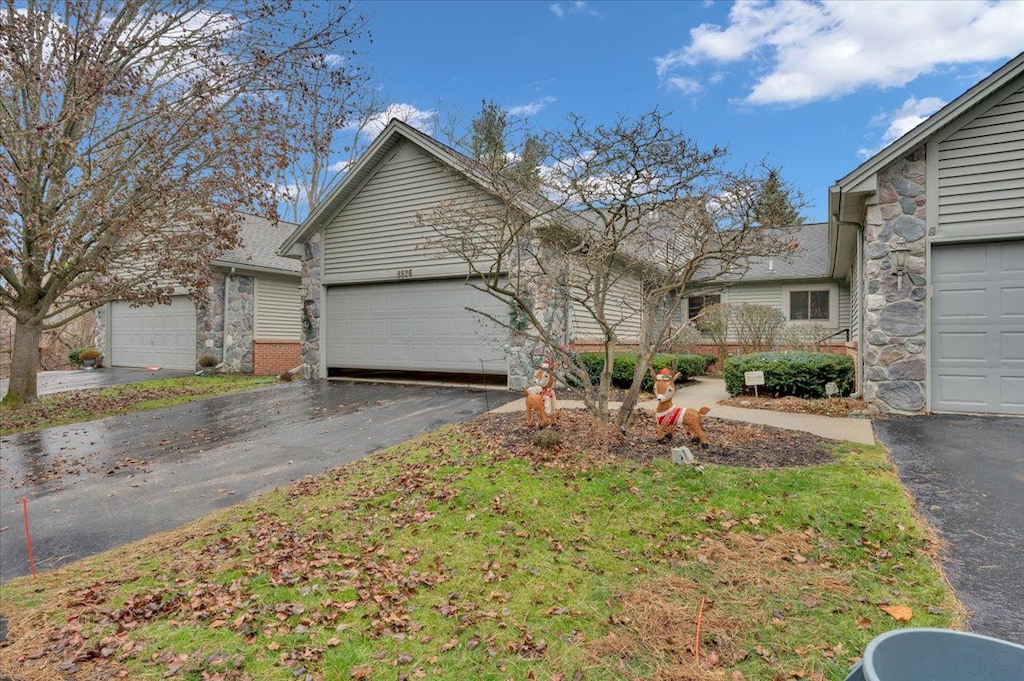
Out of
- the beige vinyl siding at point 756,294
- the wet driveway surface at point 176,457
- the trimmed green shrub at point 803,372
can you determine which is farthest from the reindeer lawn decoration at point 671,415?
the beige vinyl siding at point 756,294

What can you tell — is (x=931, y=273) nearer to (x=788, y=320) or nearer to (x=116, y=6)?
(x=788, y=320)

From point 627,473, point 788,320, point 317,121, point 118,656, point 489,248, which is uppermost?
point 317,121

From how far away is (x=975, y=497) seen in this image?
185 inches

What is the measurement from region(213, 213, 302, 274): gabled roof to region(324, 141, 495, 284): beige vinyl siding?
2717mm

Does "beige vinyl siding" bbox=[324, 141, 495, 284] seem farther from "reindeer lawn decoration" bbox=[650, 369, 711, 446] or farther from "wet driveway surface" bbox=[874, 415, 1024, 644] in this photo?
"wet driveway surface" bbox=[874, 415, 1024, 644]

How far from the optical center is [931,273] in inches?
323

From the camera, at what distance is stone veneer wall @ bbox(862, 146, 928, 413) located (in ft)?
27.0

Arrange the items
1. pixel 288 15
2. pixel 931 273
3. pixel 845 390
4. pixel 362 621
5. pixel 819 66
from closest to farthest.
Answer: pixel 362 621 → pixel 931 273 → pixel 845 390 → pixel 288 15 → pixel 819 66

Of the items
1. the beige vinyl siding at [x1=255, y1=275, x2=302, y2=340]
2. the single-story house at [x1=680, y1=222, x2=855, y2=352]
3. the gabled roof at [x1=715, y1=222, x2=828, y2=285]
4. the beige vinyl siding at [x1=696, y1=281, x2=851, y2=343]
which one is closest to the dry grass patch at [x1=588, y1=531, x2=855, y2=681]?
the beige vinyl siding at [x1=696, y1=281, x2=851, y2=343]

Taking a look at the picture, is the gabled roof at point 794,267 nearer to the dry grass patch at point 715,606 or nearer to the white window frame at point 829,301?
the white window frame at point 829,301

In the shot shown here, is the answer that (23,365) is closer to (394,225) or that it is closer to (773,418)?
(394,225)

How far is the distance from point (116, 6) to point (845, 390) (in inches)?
628

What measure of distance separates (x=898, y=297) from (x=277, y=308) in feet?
57.3

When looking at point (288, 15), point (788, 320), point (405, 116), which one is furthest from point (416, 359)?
point (788, 320)
